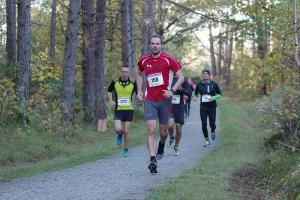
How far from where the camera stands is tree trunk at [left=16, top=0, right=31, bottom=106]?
15.5m

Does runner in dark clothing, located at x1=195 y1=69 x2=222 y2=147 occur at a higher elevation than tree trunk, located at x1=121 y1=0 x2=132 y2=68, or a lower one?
lower

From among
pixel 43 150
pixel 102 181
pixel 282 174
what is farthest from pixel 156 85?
pixel 43 150

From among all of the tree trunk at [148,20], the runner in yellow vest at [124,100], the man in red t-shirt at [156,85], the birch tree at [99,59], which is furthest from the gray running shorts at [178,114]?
the tree trunk at [148,20]

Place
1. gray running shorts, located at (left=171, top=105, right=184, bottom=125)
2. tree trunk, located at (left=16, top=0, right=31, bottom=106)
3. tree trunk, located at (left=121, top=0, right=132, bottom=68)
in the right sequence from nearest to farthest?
gray running shorts, located at (left=171, top=105, right=184, bottom=125) → tree trunk, located at (left=16, top=0, right=31, bottom=106) → tree trunk, located at (left=121, top=0, right=132, bottom=68)

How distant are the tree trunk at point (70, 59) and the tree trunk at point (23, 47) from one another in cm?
133

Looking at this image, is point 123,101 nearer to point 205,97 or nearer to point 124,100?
point 124,100

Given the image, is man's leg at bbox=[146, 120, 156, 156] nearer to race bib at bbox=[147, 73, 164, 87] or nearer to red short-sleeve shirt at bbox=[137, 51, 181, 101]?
red short-sleeve shirt at bbox=[137, 51, 181, 101]

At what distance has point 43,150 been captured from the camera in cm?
1365

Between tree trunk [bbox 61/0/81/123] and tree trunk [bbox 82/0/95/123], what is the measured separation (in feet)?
8.51

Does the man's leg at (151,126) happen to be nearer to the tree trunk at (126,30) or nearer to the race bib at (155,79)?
the race bib at (155,79)

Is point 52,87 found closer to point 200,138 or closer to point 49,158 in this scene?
point 200,138

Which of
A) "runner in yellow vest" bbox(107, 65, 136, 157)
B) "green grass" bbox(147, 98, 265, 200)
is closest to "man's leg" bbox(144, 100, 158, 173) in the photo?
"green grass" bbox(147, 98, 265, 200)

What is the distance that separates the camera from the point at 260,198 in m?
8.95

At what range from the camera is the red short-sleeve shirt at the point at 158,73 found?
393 inches
